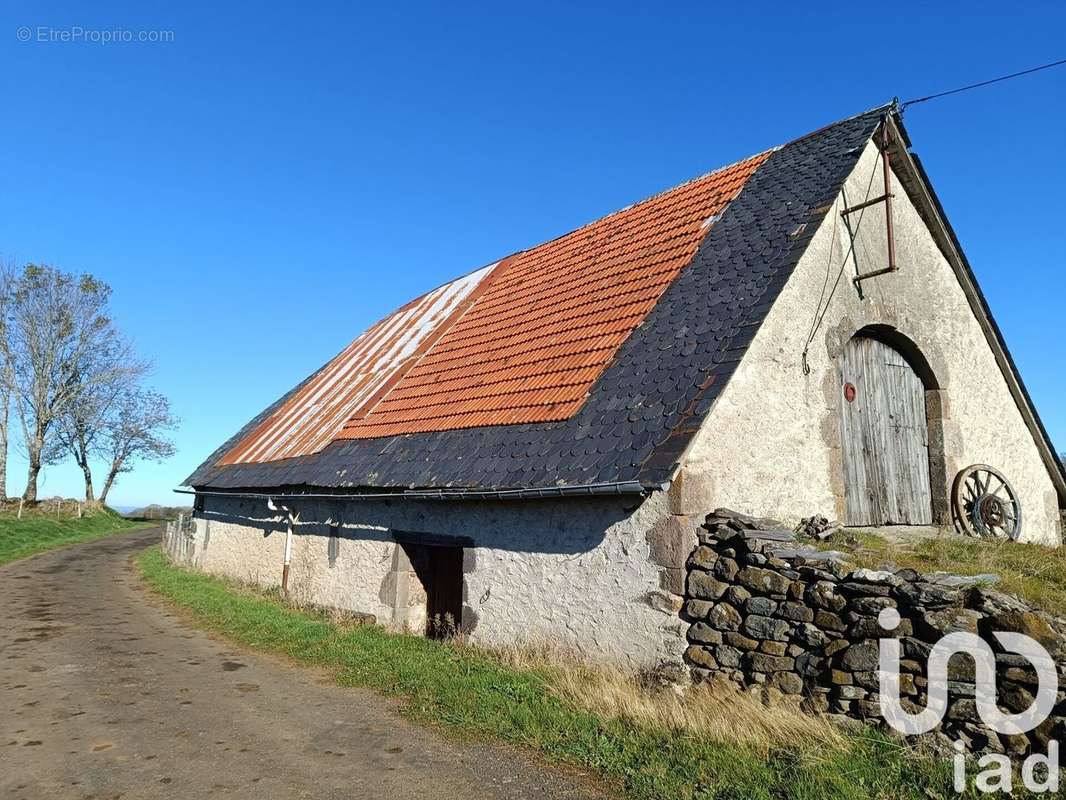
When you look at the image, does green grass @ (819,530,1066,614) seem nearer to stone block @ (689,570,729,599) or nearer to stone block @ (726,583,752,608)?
stone block @ (726,583,752,608)

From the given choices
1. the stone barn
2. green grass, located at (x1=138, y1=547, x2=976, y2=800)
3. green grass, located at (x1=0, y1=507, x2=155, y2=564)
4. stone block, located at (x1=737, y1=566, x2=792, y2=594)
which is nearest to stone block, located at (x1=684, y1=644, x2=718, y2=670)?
the stone barn

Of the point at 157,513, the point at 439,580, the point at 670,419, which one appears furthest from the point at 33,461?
the point at 670,419

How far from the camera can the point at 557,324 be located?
9961mm

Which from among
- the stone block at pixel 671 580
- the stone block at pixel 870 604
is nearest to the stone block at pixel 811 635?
the stone block at pixel 870 604

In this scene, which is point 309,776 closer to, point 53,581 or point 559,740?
point 559,740

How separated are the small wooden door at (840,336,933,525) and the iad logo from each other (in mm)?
3384

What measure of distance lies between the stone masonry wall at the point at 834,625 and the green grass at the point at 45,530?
20.5 meters

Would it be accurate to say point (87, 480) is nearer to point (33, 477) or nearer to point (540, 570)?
point (33, 477)

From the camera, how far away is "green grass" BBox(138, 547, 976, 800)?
4.24 metres

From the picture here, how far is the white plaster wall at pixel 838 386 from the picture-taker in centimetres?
695

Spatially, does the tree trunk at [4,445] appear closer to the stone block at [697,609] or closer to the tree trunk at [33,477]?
the tree trunk at [33,477]

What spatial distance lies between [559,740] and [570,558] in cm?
207

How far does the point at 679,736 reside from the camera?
5.07 metres

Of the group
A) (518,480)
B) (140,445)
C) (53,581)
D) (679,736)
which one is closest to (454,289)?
(518,480)
